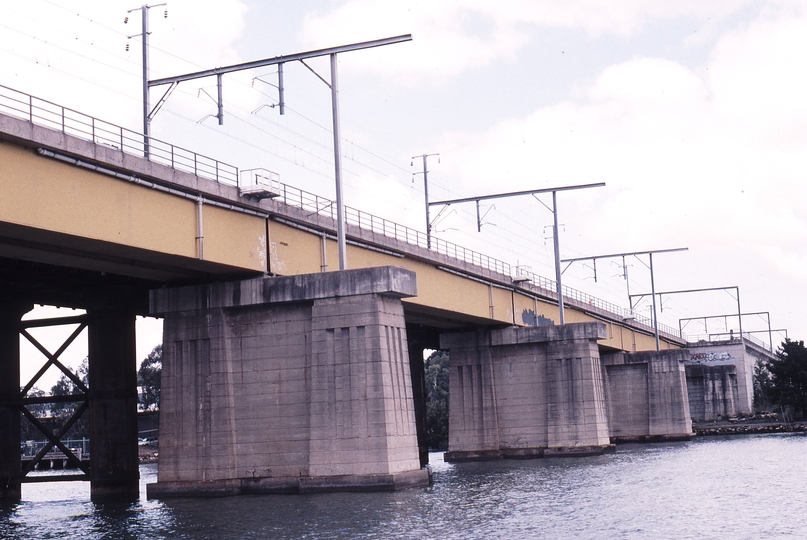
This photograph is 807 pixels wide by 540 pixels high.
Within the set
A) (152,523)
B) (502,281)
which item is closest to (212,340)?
(152,523)

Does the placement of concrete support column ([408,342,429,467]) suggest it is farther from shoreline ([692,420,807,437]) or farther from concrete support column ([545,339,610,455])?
shoreline ([692,420,807,437])

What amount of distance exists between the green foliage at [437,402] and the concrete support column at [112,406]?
39456 millimetres

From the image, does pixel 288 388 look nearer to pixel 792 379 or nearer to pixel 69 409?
pixel 792 379

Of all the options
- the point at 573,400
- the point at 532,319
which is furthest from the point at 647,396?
the point at 573,400

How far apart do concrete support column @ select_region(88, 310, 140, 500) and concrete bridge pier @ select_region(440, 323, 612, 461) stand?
2856 centimetres

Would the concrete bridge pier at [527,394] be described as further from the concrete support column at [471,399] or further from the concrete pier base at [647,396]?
the concrete pier base at [647,396]

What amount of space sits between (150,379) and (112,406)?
4683 inches

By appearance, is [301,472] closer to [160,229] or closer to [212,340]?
[212,340]

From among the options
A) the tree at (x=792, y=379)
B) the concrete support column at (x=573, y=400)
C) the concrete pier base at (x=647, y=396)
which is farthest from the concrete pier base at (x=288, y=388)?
the tree at (x=792, y=379)

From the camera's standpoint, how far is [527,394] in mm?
73812

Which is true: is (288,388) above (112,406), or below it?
above

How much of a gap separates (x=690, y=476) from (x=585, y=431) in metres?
22.2

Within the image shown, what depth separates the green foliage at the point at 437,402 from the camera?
12888 cm

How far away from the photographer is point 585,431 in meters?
72.8
